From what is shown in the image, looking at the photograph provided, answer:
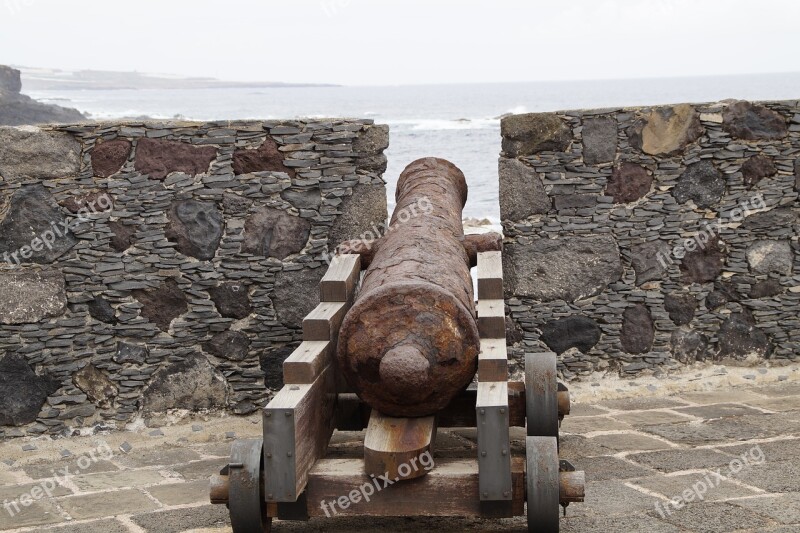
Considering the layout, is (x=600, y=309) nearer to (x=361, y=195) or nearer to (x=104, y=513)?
(x=361, y=195)

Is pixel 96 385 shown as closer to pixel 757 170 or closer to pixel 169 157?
pixel 169 157

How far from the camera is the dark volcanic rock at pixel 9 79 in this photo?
1928 inches

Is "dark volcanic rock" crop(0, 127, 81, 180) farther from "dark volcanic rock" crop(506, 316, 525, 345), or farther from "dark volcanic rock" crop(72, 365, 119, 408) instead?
"dark volcanic rock" crop(506, 316, 525, 345)

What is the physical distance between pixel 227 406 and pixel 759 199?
10.5 ft

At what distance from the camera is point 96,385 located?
17.2ft

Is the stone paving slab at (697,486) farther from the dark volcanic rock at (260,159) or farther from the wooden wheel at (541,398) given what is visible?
the dark volcanic rock at (260,159)

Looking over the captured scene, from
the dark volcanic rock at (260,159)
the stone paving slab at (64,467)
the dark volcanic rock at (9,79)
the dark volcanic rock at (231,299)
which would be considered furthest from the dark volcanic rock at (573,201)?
the dark volcanic rock at (9,79)

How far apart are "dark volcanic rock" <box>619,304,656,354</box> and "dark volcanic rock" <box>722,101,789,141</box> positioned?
112cm

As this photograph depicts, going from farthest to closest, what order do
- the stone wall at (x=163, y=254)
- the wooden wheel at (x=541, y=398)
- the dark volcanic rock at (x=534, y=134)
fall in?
the dark volcanic rock at (x=534, y=134)
the stone wall at (x=163, y=254)
the wooden wheel at (x=541, y=398)

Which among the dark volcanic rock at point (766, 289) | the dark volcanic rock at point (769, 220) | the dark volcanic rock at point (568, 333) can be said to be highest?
the dark volcanic rock at point (769, 220)

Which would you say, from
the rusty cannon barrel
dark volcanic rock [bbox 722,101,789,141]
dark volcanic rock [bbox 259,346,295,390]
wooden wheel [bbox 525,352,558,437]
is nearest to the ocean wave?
dark volcanic rock [bbox 722,101,789,141]

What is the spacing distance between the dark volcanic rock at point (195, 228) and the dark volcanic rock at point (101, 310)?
1.54ft

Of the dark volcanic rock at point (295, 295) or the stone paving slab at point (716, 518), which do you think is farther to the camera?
the dark volcanic rock at point (295, 295)

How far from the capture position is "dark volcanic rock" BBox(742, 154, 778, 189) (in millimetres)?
5660
